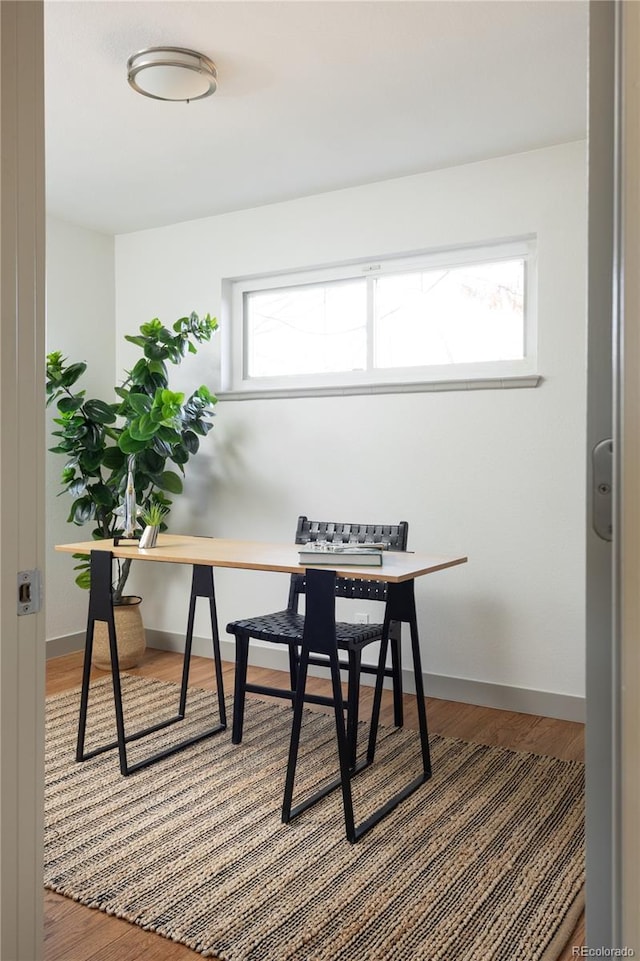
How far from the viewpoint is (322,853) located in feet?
6.97

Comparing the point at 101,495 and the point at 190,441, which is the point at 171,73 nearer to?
the point at 190,441

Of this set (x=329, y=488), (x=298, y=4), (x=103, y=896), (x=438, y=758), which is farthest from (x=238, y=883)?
(x=298, y=4)

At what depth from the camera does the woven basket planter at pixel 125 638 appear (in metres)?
4.07

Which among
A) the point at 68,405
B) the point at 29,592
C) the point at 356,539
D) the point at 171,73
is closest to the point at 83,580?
the point at 68,405

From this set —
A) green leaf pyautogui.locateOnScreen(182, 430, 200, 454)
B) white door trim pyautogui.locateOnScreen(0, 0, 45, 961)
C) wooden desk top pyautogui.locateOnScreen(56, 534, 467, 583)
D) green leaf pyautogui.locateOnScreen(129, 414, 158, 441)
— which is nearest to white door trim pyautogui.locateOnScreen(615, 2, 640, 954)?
white door trim pyautogui.locateOnScreen(0, 0, 45, 961)

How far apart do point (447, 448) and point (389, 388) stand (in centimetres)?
42

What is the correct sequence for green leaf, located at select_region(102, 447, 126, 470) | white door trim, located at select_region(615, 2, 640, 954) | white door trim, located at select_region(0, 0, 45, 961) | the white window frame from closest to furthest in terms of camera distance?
white door trim, located at select_region(615, 2, 640, 954)
white door trim, located at select_region(0, 0, 45, 961)
the white window frame
green leaf, located at select_region(102, 447, 126, 470)

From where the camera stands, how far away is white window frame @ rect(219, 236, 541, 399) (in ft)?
11.3

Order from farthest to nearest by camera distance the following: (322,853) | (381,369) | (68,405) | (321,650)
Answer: (68,405)
(381,369)
(321,650)
(322,853)

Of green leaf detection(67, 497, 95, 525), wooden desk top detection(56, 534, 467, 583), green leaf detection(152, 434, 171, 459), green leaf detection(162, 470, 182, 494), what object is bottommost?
wooden desk top detection(56, 534, 467, 583)

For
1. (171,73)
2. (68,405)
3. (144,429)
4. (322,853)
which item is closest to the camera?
(322,853)

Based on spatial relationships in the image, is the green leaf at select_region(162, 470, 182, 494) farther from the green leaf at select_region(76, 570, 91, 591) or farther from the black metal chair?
the black metal chair

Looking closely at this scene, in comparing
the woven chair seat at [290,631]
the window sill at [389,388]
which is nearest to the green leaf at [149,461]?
the window sill at [389,388]

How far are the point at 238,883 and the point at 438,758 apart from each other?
108cm
